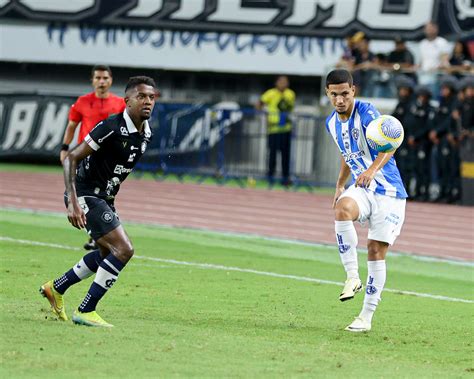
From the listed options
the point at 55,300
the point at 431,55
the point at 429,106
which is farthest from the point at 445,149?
the point at 55,300

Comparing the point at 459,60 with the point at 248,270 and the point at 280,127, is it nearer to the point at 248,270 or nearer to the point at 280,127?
the point at 280,127

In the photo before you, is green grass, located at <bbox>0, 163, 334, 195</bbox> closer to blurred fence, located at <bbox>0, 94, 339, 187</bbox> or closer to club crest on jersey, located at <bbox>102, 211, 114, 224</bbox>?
blurred fence, located at <bbox>0, 94, 339, 187</bbox>

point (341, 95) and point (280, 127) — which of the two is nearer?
point (341, 95)

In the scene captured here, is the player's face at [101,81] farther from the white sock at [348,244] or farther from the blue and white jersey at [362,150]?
the white sock at [348,244]

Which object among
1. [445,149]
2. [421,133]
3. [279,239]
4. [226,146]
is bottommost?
[226,146]

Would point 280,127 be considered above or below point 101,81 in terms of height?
below

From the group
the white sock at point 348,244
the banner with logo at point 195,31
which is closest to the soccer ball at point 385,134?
the white sock at point 348,244

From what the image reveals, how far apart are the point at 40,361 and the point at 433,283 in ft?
23.2

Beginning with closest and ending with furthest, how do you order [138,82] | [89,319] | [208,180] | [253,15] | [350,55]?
[89,319] → [138,82] → [350,55] → [208,180] → [253,15]

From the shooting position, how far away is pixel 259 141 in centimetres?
2908

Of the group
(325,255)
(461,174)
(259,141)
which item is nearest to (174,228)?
(325,255)

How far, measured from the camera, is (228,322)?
10.2 m

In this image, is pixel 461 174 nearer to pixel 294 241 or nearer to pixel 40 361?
pixel 294 241

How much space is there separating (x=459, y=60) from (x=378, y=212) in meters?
17.3
